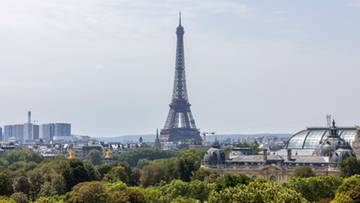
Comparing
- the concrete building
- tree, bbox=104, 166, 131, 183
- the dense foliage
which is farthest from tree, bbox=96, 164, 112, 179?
the concrete building

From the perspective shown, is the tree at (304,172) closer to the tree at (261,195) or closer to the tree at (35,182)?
the tree at (35,182)

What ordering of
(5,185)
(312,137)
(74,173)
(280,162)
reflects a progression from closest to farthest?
(5,185) < (74,173) < (280,162) < (312,137)

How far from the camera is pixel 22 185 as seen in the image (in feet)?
314

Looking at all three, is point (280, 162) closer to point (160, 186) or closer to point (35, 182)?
point (160, 186)

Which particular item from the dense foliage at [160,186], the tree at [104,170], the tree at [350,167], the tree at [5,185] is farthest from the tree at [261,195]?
the tree at [350,167]

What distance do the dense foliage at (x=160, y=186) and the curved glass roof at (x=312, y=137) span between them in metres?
43.9

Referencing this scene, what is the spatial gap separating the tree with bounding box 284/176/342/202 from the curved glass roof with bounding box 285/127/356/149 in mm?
76685

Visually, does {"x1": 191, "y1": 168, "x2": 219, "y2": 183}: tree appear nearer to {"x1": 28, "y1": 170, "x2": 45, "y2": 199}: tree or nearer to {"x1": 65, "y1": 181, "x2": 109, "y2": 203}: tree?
{"x1": 28, "y1": 170, "x2": 45, "y2": 199}: tree

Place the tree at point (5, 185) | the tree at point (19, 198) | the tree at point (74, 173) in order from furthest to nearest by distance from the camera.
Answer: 1. the tree at point (74, 173)
2. the tree at point (5, 185)
3. the tree at point (19, 198)

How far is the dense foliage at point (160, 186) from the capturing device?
204 feet

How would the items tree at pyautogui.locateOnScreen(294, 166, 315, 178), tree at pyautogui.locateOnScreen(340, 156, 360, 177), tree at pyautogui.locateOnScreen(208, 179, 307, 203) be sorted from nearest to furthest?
tree at pyautogui.locateOnScreen(208, 179, 307, 203) → tree at pyautogui.locateOnScreen(340, 156, 360, 177) → tree at pyautogui.locateOnScreen(294, 166, 315, 178)

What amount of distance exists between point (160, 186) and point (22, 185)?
18030 millimetres

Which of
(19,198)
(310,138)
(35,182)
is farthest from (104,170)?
(310,138)

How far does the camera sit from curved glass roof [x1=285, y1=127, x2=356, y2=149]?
6969 inches
